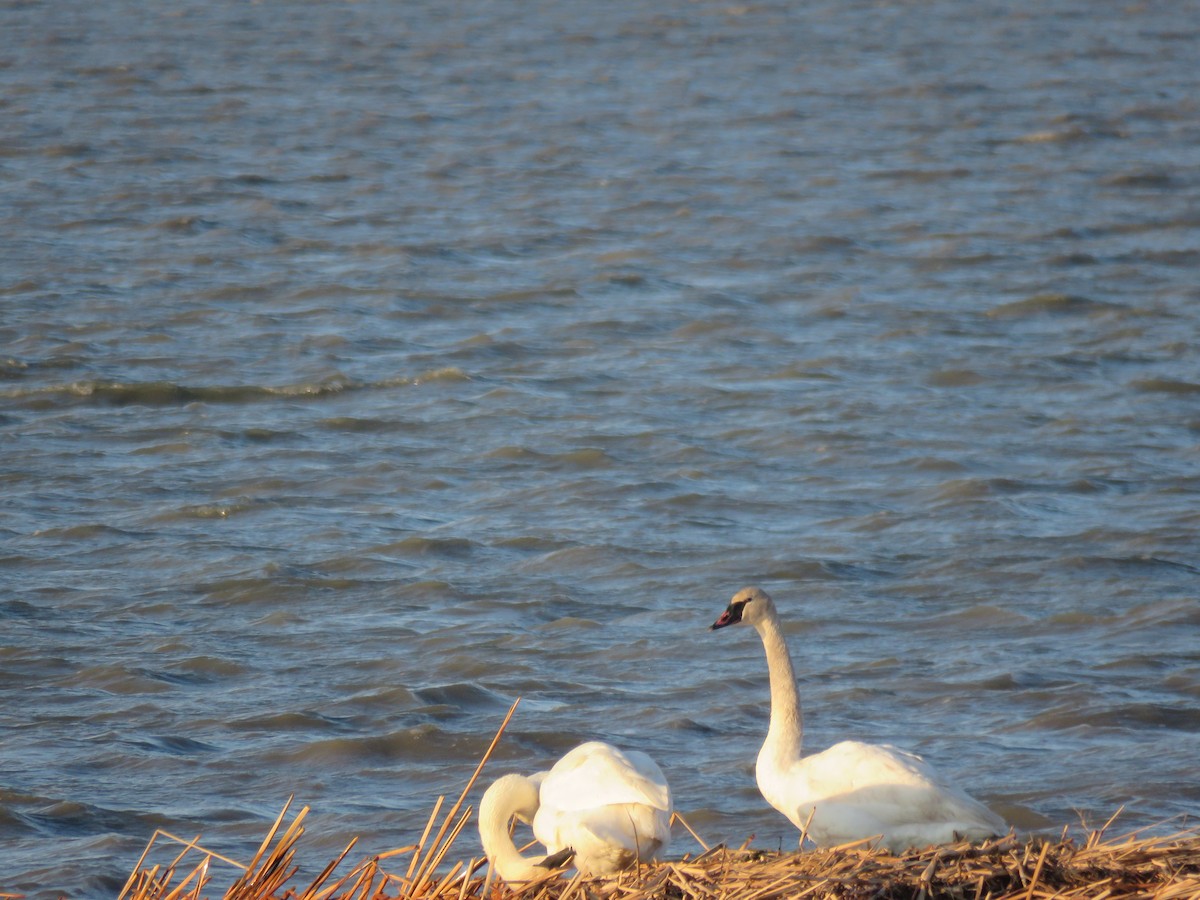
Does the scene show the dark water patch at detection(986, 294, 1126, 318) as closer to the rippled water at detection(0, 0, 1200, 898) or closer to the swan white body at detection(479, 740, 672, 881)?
the rippled water at detection(0, 0, 1200, 898)

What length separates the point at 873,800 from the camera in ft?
17.8

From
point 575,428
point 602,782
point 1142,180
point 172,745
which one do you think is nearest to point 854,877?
point 602,782

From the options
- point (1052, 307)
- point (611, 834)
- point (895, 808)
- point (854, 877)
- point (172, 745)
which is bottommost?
point (1052, 307)

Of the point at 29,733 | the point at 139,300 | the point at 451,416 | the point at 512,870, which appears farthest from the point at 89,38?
the point at 512,870

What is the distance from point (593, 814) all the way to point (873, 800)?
878 mm

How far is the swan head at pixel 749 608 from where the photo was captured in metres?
6.32

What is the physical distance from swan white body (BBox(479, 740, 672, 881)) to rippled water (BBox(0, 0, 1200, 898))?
1339 millimetres

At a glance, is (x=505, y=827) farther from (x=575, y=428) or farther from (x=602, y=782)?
(x=575, y=428)

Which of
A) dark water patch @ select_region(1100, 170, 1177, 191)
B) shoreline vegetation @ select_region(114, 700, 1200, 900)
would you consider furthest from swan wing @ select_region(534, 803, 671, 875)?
dark water patch @ select_region(1100, 170, 1177, 191)

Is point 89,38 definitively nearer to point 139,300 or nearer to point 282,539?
point 139,300

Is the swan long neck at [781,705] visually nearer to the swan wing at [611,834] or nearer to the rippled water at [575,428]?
the rippled water at [575,428]

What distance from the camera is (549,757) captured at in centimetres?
727

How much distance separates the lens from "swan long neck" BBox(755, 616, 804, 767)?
590cm

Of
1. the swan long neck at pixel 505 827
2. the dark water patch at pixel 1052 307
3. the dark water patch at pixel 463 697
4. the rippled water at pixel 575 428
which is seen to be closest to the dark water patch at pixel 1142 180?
the rippled water at pixel 575 428
